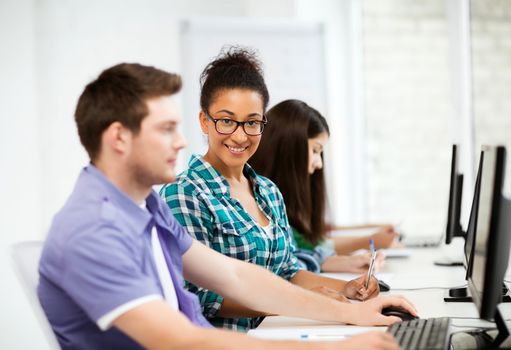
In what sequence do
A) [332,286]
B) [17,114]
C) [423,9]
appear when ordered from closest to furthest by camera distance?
[332,286]
[17,114]
[423,9]

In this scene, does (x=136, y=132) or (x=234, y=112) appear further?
(x=234, y=112)

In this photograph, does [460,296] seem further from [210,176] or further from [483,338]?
[210,176]

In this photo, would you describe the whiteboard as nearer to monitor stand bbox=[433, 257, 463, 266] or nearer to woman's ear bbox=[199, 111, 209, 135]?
Answer: monitor stand bbox=[433, 257, 463, 266]

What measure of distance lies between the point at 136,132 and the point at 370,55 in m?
4.13

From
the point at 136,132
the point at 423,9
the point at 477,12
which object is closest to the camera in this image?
the point at 136,132

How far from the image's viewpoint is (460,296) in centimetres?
201

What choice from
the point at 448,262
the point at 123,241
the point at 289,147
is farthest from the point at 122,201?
the point at 448,262

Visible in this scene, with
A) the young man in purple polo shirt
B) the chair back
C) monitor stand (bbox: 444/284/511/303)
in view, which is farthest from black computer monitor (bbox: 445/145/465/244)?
the chair back

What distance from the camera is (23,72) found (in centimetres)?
424

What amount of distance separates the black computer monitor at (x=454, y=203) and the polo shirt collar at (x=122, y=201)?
4.64ft

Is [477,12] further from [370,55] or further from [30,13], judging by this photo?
[30,13]

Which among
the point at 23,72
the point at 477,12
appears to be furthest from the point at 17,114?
the point at 477,12

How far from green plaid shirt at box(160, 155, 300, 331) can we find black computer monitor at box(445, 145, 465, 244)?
74 cm

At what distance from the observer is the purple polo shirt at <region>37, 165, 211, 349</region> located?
3.56ft
